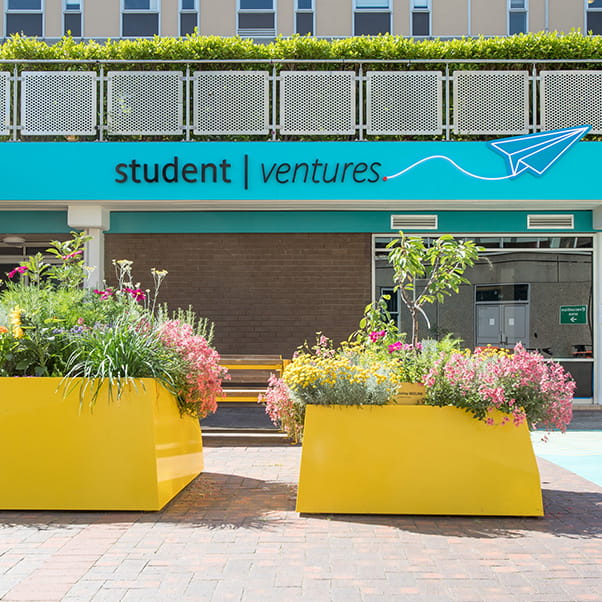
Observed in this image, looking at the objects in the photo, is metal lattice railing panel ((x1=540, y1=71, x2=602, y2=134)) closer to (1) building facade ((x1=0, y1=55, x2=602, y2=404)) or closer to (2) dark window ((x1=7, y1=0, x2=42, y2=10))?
(1) building facade ((x1=0, y1=55, x2=602, y2=404))

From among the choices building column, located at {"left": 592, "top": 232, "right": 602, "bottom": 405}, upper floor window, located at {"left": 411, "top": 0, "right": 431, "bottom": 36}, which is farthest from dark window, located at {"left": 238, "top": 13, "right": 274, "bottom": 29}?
building column, located at {"left": 592, "top": 232, "right": 602, "bottom": 405}

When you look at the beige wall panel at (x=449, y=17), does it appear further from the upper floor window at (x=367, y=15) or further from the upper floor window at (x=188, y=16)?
the upper floor window at (x=188, y=16)

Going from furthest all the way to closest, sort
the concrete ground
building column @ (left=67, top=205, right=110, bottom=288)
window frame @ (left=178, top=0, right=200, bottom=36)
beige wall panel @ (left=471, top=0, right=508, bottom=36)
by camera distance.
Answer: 1. window frame @ (left=178, top=0, right=200, bottom=36)
2. beige wall panel @ (left=471, top=0, right=508, bottom=36)
3. building column @ (left=67, top=205, right=110, bottom=288)
4. the concrete ground

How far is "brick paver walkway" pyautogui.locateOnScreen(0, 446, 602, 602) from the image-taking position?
4238mm

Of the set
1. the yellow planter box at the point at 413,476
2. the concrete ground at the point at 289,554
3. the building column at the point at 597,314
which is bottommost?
the concrete ground at the point at 289,554

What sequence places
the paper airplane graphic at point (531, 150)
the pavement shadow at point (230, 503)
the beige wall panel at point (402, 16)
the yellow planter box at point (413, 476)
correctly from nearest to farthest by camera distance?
the pavement shadow at point (230, 503)
the yellow planter box at point (413, 476)
the paper airplane graphic at point (531, 150)
the beige wall panel at point (402, 16)

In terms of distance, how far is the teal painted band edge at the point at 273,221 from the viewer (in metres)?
13.8

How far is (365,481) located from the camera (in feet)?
19.7

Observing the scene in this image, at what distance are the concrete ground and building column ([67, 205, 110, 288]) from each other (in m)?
7.61

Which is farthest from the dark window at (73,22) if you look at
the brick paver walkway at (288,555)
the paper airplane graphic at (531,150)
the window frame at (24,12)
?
the brick paver walkway at (288,555)

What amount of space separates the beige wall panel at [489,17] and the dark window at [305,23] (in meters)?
4.05

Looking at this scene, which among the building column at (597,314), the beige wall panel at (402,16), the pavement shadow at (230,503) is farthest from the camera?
the beige wall panel at (402,16)

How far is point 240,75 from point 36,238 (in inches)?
189

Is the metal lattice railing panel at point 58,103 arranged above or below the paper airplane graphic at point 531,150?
above
